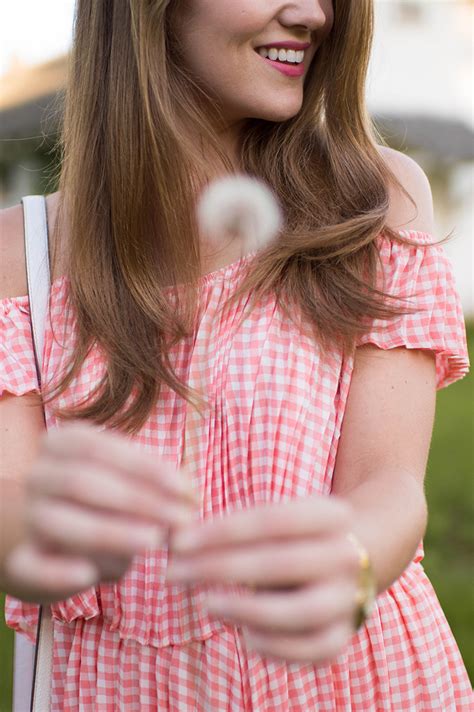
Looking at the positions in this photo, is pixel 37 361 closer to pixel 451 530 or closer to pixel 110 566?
pixel 110 566

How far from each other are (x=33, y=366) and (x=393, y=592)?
24.8 inches

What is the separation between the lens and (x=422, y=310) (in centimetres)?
142

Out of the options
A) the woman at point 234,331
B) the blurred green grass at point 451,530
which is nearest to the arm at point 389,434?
the woman at point 234,331

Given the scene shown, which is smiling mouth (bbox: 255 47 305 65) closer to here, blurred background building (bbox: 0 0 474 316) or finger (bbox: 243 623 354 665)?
finger (bbox: 243 623 354 665)

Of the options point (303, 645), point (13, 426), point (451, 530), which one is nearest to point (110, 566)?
point (303, 645)

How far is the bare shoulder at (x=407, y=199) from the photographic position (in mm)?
1521

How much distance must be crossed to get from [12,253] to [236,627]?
0.69m

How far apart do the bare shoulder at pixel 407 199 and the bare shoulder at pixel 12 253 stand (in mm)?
563

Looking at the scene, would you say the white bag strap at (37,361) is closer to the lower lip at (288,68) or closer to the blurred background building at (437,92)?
the lower lip at (288,68)

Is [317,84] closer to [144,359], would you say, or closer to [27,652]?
[144,359]

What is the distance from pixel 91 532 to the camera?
766mm

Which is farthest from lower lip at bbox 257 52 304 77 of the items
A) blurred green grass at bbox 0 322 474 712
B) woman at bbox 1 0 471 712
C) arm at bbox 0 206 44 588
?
blurred green grass at bbox 0 322 474 712

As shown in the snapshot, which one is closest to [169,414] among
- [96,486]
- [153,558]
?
[153,558]

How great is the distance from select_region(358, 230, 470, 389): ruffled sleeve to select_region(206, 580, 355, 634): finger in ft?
2.16
